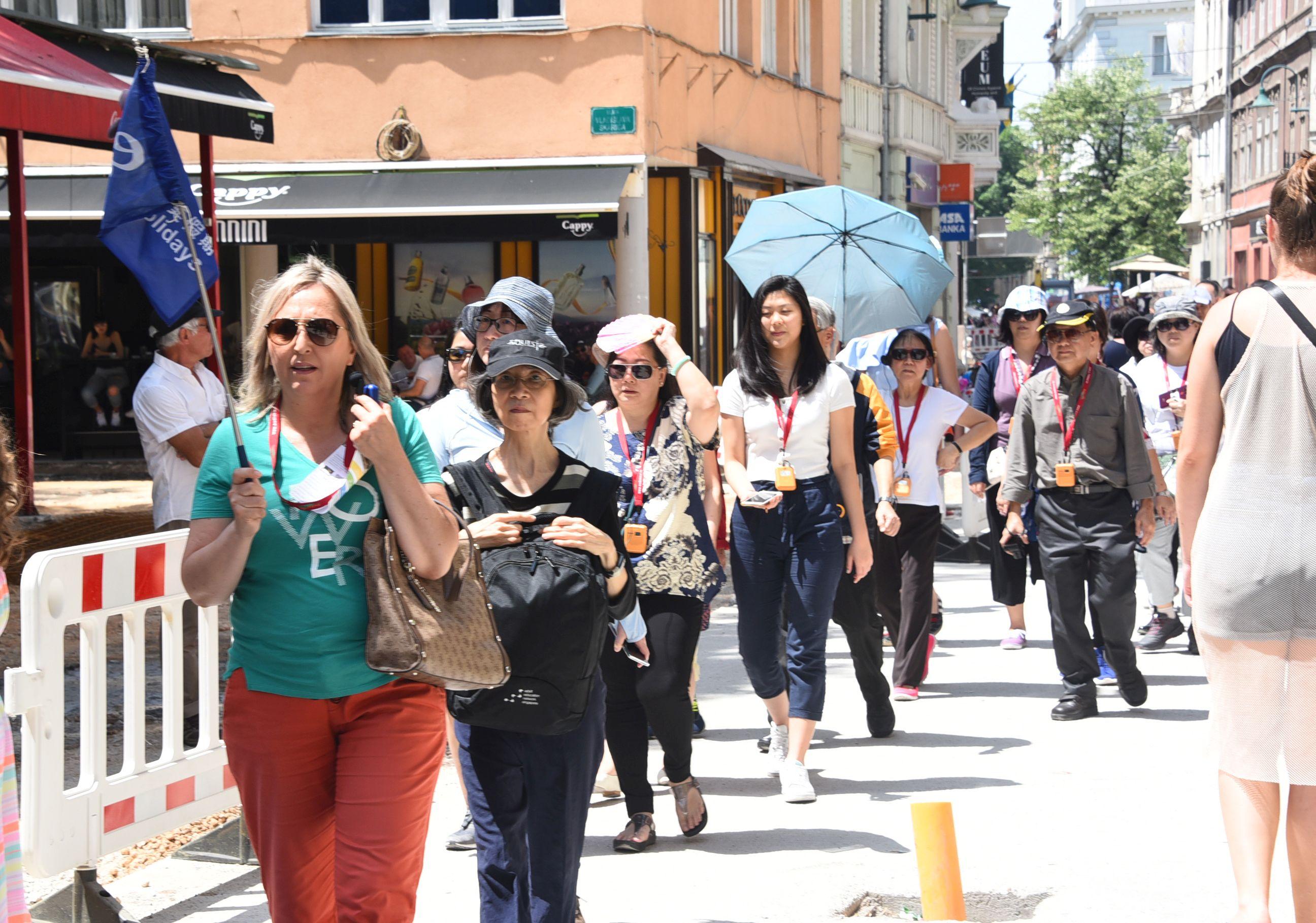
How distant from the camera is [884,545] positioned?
8.02 meters

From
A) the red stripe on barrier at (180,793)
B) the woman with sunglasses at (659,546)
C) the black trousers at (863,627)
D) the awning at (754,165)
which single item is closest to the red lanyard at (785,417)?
the woman with sunglasses at (659,546)

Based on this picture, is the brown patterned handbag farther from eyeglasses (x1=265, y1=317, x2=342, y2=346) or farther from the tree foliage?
the tree foliage

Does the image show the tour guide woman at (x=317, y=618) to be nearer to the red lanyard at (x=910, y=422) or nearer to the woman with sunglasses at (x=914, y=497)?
the woman with sunglasses at (x=914, y=497)

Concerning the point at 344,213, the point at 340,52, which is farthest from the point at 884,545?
the point at 340,52

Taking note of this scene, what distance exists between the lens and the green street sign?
1798 cm

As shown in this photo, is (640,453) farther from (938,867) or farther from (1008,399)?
(1008,399)

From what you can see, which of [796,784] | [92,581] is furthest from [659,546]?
[92,581]

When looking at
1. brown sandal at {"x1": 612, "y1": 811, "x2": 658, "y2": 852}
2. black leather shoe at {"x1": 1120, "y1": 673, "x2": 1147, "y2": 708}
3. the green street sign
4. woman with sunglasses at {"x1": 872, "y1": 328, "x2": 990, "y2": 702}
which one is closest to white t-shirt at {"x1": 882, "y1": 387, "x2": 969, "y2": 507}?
woman with sunglasses at {"x1": 872, "y1": 328, "x2": 990, "y2": 702}

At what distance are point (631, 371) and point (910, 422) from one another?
295cm

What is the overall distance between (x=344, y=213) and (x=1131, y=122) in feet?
192

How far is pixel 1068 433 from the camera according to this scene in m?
7.60

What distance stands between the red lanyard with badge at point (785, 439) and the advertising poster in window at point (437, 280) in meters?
13.4

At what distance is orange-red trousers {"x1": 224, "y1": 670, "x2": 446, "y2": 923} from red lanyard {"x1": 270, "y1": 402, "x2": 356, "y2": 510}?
0.43 m

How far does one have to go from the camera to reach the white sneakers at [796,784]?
6293 mm
